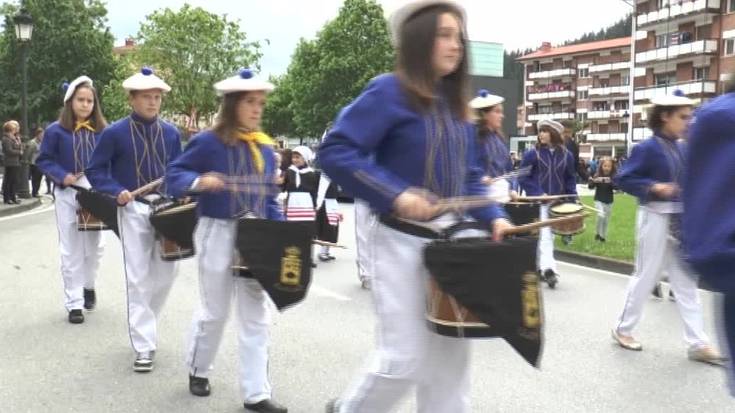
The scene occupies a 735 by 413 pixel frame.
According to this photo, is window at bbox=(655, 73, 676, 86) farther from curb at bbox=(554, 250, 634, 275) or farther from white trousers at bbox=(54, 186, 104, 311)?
white trousers at bbox=(54, 186, 104, 311)

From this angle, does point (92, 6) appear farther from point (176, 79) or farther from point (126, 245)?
point (126, 245)

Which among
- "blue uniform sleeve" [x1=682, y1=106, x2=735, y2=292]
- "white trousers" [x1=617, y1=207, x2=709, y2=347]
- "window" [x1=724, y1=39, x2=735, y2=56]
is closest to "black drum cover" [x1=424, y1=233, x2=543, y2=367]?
"blue uniform sleeve" [x1=682, y1=106, x2=735, y2=292]

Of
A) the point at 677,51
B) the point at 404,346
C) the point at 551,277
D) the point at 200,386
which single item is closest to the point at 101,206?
the point at 200,386

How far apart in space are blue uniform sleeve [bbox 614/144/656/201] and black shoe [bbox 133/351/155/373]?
3.65 metres

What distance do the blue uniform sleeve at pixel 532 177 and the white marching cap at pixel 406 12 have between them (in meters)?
6.75

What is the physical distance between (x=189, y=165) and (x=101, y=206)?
1.84m

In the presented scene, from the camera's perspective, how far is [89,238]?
298 inches

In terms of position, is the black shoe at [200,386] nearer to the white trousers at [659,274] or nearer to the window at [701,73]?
the white trousers at [659,274]

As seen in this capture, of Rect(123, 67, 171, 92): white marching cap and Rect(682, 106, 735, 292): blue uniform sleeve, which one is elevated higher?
Rect(123, 67, 171, 92): white marching cap

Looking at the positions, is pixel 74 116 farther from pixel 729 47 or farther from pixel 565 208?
pixel 729 47

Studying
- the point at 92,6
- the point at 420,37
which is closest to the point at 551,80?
the point at 92,6

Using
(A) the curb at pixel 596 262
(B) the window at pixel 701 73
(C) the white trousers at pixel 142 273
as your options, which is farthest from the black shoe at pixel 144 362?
(B) the window at pixel 701 73

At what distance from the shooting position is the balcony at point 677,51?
64.7 metres

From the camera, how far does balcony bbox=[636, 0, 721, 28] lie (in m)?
64.9
